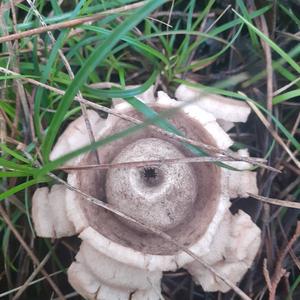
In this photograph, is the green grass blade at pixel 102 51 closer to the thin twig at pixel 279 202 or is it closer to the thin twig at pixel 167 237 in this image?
the thin twig at pixel 167 237

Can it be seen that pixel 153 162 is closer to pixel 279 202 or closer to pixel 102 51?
pixel 102 51

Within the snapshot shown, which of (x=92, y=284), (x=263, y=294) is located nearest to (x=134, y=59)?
(x=92, y=284)

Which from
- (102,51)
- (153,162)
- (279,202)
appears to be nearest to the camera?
(102,51)

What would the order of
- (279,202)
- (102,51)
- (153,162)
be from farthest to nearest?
1. (279,202)
2. (153,162)
3. (102,51)

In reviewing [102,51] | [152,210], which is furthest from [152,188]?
[102,51]

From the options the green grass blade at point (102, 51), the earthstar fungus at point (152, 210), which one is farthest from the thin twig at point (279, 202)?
the green grass blade at point (102, 51)

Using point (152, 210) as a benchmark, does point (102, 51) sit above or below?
above

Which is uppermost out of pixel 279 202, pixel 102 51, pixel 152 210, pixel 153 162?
pixel 102 51

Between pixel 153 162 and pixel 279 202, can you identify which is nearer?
pixel 153 162

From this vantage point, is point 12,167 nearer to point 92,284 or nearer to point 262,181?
point 92,284
